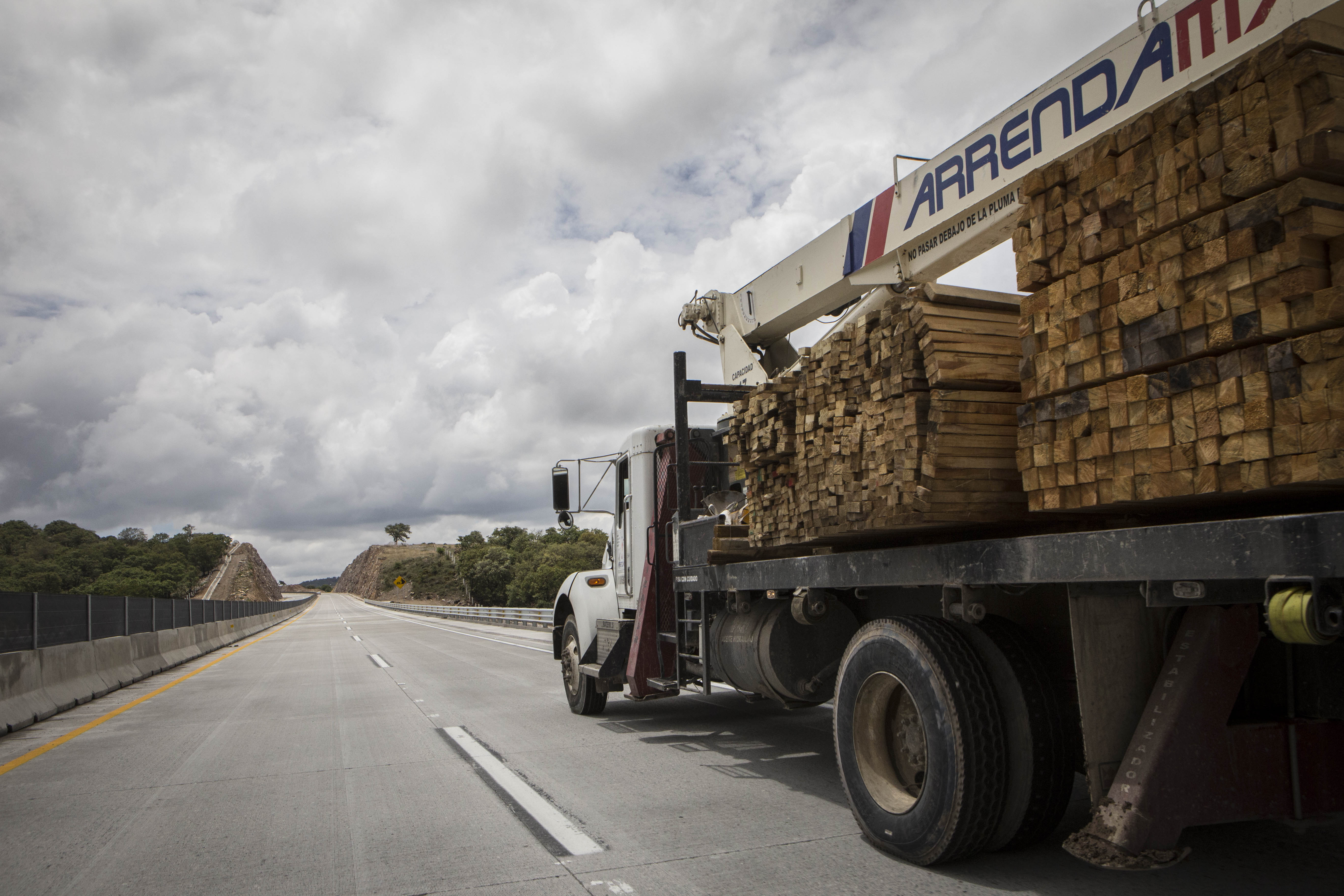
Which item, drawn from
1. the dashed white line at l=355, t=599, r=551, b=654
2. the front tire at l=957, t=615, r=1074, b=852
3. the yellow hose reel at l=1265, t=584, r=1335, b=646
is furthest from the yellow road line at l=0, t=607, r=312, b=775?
the yellow hose reel at l=1265, t=584, r=1335, b=646

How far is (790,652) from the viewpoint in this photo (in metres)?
6.47

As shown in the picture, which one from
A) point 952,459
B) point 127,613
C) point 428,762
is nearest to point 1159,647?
point 952,459

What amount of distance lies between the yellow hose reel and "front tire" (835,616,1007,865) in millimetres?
1480

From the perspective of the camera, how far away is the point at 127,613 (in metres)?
17.5

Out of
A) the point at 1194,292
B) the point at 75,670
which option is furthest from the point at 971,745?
the point at 75,670

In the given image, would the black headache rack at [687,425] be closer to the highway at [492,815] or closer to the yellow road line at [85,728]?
the highway at [492,815]

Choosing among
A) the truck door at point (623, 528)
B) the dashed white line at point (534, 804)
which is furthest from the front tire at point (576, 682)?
the dashed white line at point (534, 804)

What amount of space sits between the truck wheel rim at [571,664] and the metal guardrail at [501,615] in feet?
1.05

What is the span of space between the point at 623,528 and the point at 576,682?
1.94m

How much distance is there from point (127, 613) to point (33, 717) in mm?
7439

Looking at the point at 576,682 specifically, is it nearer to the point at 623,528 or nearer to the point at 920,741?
the point at 623,528

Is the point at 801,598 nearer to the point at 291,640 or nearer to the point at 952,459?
the point at 952,459

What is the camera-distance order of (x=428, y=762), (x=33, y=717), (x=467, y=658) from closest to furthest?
(x=428, y=762), (x=33, y=717), (x=467, y=658)

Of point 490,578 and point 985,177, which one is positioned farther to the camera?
point 490,578
